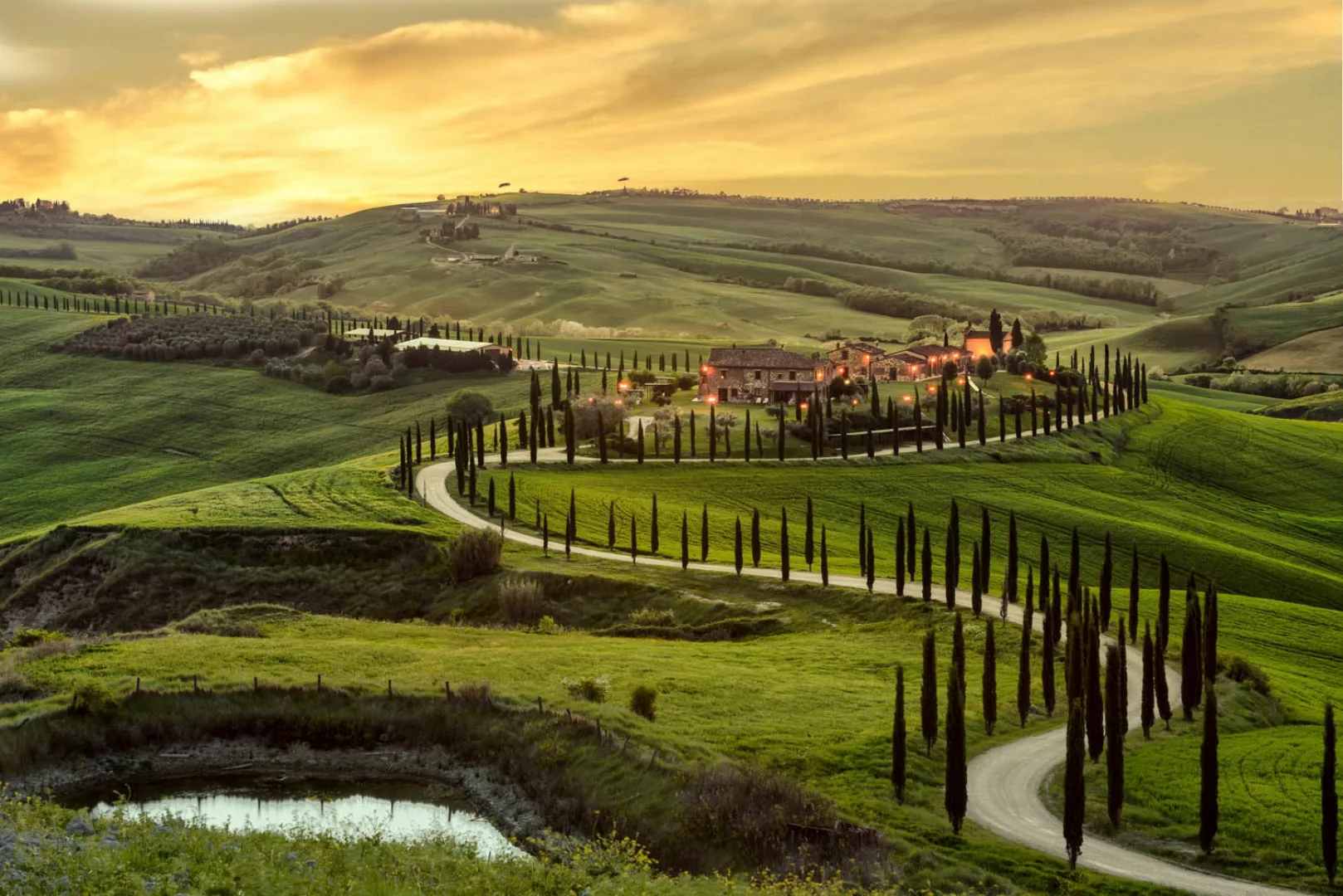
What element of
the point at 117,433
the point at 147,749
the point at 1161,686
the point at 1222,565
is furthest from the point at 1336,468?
the point at 117,433

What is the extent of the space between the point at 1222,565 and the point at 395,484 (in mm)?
82470

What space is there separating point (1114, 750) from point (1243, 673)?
25.6m

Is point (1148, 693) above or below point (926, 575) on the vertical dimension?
below

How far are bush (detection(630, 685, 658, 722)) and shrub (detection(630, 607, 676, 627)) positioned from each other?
26.4m

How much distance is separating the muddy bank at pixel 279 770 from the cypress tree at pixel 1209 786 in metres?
27.2

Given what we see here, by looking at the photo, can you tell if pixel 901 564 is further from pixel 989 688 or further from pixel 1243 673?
pixel 989 688

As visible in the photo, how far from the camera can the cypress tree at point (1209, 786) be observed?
4850cm

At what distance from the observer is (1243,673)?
73.0 m

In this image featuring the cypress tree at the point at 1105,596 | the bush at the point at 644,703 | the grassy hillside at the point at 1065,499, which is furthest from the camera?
the grassy hillside at the point at 1065,499

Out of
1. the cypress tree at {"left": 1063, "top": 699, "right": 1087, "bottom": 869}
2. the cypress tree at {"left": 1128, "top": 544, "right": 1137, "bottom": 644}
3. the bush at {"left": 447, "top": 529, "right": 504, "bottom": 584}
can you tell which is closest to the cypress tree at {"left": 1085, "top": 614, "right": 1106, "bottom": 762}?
the cypress tree at {"left": 1063, "top": 699, "right": 1087, "bottom": 869}

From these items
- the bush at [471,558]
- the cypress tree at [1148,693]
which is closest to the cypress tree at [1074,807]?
the cypress tree at [1148,693]

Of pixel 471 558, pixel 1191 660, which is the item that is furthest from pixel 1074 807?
pixel 471 558

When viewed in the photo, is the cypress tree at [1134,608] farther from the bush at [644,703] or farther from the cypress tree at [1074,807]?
the cypress tree at [1074,807]

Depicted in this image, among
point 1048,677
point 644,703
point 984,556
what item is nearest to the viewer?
point 644,703
